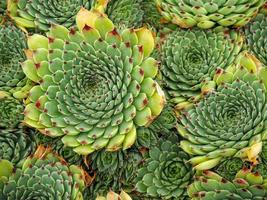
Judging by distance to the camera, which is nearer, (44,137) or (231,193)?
(231,193)

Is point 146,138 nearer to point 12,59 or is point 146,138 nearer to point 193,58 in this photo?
point 193,58

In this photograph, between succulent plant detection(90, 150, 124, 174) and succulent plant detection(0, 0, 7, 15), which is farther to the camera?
succulent plant detection(0, 0, 7, 15)

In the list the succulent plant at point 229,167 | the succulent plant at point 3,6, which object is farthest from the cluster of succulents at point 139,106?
the succulent plant at point 3,6

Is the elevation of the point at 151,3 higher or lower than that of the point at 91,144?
higher

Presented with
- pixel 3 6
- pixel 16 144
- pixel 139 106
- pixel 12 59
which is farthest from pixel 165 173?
pixel 3 6

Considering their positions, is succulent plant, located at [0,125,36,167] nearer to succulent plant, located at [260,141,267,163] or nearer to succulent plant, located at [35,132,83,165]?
succulent plant, located at [35,132,83,165]

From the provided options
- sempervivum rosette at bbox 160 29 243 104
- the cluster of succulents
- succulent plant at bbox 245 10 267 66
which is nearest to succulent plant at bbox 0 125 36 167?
the cluster of succulents

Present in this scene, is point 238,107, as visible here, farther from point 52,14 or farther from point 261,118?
point 52,14

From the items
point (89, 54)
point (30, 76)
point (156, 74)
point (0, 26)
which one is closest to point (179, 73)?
point (156, 74)
